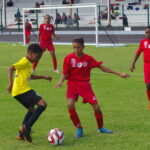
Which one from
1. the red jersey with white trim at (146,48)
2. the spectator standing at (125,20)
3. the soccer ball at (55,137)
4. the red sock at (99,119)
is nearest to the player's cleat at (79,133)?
the red sock at (99,119)

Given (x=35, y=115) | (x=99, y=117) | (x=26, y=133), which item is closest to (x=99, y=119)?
(x=99, y=117)

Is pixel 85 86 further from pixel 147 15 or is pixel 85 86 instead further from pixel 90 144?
pixel 147 15

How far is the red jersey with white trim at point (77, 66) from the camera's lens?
8.69m

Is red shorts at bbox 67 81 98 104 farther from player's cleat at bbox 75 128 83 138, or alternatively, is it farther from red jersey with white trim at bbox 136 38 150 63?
red jersey with white trim at bbox 136 38 150 63

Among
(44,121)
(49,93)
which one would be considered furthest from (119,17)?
(44,121)

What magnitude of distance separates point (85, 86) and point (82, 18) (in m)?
44.8

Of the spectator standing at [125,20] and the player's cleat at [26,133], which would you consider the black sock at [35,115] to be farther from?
the spectator standing at [125,20]

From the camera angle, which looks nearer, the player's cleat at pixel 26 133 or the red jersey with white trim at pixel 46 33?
the player's cleat at pixel 26 133

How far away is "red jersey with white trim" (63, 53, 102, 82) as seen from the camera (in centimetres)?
869

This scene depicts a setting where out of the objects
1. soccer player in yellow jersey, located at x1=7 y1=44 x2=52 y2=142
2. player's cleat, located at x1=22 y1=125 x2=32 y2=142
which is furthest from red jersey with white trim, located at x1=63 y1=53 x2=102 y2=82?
player's cleat, located at x1=22 y1=125 x2=32 y2=142

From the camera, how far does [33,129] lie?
9391 millimetres

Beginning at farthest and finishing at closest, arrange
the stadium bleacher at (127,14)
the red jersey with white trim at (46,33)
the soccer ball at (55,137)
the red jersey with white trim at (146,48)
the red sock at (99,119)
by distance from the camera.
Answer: the stadium bleacher at (127,14), the red jersey with white trim at (46,33), the red jersey with white trim at (146,48), the red sock at (99,119), the soccer ball at (55,137)

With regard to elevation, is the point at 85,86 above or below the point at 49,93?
above

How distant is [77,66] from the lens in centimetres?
870
